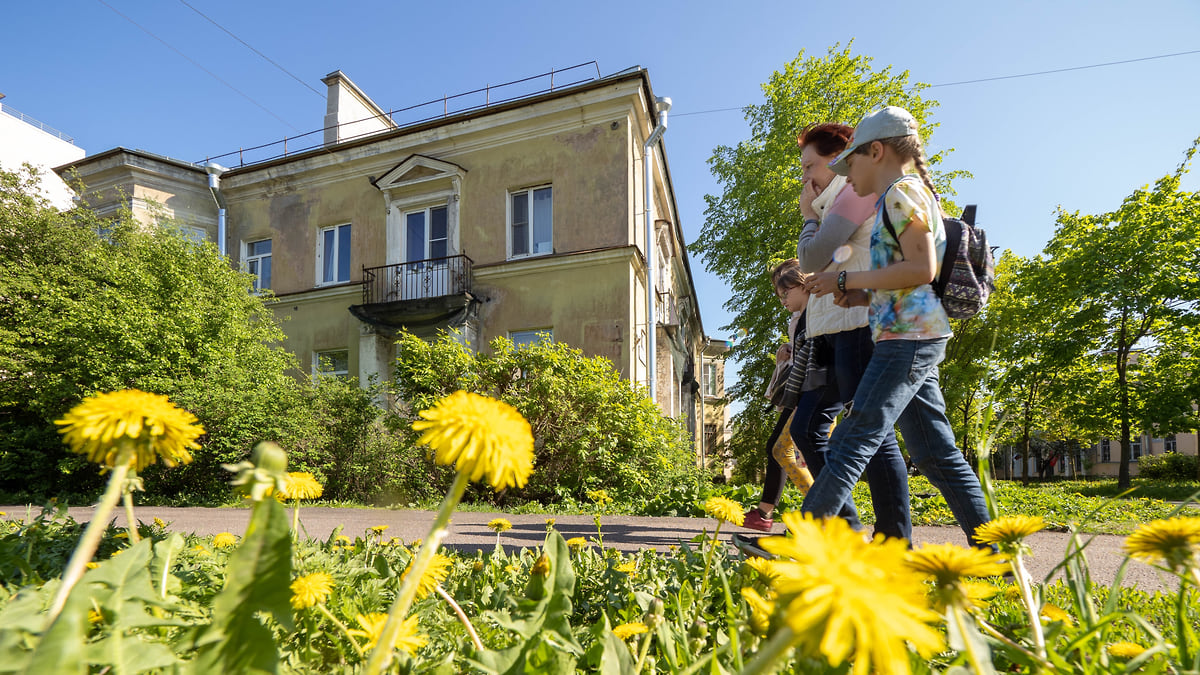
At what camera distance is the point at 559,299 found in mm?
12039

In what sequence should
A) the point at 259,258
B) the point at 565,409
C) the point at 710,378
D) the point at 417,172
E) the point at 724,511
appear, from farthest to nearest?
the point at 710,378 < the point at 259,258 < the point at 417,172 < the point at 565,409 < the point at 724,511

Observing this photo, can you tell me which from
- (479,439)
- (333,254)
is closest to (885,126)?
(479,439)

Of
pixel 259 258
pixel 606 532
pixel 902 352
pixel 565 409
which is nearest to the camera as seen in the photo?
pixel 902 352

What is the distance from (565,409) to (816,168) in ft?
18.3

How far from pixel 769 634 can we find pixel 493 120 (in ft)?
44.2

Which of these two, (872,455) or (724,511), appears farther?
(872,455)

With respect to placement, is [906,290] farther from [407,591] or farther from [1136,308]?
[1136,308]

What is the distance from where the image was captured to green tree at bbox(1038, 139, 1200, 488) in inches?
548

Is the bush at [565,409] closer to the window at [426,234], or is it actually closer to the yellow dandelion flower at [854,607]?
the window at [426,234]

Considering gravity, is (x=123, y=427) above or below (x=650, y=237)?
below

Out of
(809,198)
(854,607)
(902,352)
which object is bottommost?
(854,607)

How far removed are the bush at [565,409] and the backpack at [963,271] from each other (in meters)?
5.57

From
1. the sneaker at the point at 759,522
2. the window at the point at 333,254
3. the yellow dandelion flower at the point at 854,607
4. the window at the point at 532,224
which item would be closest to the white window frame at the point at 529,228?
the window at the point at 532,224

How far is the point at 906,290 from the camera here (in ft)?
6.52
